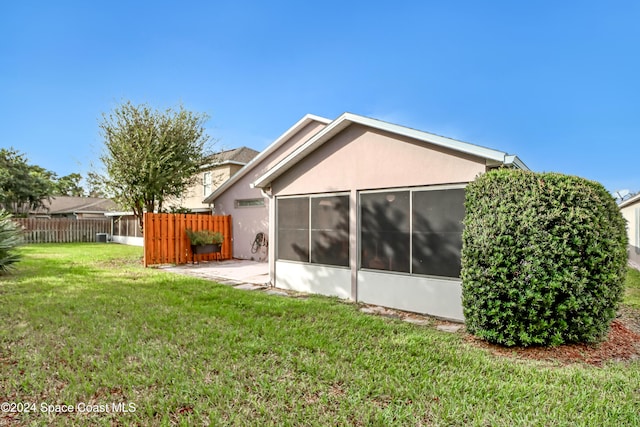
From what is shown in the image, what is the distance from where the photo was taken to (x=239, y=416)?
268 centimetres

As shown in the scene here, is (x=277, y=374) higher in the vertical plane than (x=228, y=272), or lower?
higher

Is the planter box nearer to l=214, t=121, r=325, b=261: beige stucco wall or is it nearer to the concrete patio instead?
the concrete patio

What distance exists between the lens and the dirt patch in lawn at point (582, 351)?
4121mm

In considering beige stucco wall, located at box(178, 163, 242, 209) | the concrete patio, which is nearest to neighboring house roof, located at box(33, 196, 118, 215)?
beige stucco wall, located at box(178, 163, 242, 209)

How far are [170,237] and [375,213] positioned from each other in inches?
361

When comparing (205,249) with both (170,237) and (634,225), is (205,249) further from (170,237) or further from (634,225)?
(634,225)

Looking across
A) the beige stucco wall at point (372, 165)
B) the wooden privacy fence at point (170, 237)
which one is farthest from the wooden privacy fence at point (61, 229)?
the beige stucco wall at point (372, 165)

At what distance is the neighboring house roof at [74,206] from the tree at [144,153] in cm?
1533

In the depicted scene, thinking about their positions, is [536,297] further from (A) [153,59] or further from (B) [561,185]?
(A) [153,59]

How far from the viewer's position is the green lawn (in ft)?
8.99

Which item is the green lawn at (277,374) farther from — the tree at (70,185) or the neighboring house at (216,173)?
the tree at (70,185)

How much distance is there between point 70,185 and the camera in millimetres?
47688

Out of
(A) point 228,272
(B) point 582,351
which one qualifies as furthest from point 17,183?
(B) point 582,351

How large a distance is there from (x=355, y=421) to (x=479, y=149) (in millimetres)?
4470
